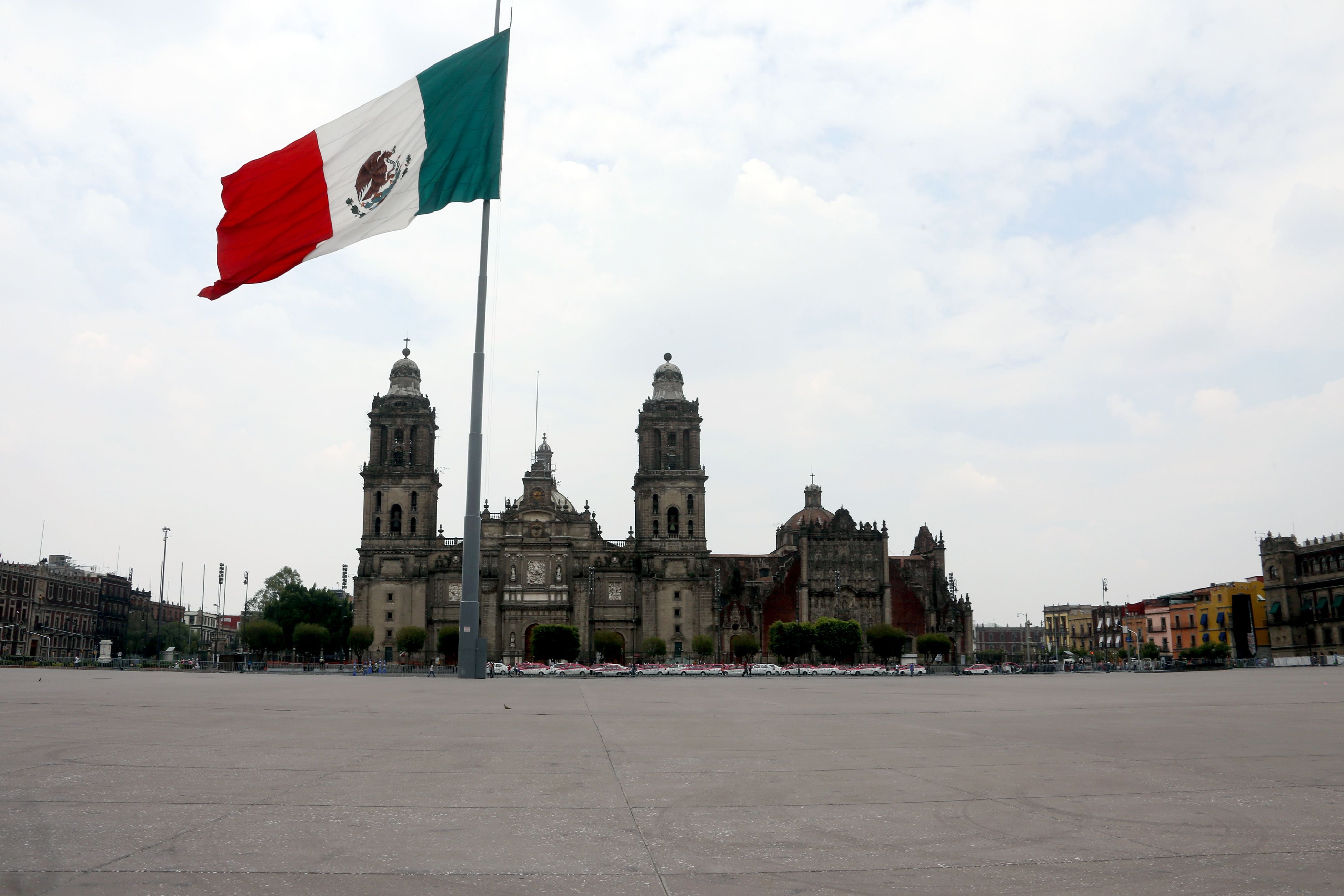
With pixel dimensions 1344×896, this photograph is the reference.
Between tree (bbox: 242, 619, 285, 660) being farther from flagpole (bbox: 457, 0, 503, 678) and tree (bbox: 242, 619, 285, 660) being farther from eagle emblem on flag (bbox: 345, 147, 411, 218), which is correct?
eagle emblem on flag (bbox: 345, 147, 411, 218)

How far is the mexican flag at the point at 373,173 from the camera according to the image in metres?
20.2

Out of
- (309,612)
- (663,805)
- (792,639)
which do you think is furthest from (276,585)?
(663,805)

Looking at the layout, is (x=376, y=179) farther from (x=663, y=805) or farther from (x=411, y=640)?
(x=411, y=640)

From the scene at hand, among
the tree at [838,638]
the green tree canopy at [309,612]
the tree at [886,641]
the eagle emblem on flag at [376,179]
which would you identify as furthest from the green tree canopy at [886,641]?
the eagle emblem on flag at [376,179]

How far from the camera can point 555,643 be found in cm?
7950

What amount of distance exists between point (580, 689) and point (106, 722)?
1807 centimetres

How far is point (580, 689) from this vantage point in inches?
1160

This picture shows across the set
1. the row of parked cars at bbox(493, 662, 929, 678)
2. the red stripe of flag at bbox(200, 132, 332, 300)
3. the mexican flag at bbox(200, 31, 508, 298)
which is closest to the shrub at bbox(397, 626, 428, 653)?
the row of parked cars at bbox(493, 662, 929, 678)

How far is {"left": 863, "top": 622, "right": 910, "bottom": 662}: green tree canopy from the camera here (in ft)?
281

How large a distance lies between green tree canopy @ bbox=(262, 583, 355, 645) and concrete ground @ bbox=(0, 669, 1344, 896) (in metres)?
91.7

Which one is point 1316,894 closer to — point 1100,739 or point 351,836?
point 351,836

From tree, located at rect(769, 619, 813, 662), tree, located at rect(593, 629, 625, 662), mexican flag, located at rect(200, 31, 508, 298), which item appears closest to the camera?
mexican flag, located at rect(200, 31, 508, 298)

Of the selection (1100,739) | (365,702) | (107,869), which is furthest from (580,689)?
(107,869)

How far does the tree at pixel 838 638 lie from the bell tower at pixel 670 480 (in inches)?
644
